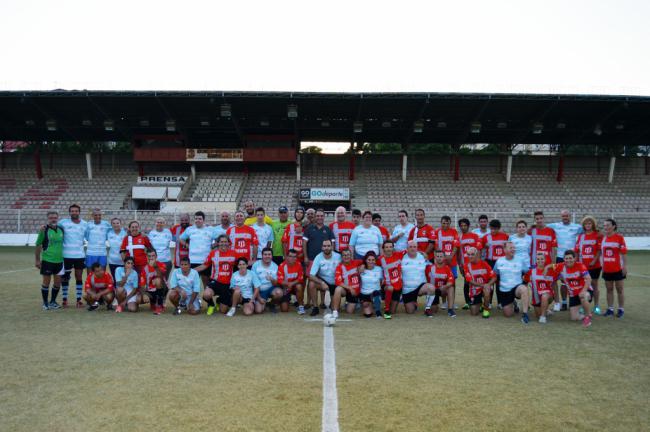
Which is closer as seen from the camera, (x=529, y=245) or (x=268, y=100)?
(x=529, y=245)

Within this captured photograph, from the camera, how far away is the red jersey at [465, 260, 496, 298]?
26.1 feet

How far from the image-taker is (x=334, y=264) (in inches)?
330

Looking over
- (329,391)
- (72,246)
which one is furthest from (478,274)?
(72,246)

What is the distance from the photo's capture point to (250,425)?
134 inches

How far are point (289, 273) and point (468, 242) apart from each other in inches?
138

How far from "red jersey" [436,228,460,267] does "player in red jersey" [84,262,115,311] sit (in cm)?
627

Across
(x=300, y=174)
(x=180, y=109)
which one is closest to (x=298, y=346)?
(x=180, y=109)

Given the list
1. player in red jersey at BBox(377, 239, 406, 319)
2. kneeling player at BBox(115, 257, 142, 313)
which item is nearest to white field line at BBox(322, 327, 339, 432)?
player in red jersey at BBox(377, 239, 406, 319)

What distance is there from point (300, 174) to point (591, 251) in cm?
2584

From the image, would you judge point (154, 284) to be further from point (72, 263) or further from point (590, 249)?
point (590, 249)

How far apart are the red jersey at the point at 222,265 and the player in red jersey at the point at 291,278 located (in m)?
0.90

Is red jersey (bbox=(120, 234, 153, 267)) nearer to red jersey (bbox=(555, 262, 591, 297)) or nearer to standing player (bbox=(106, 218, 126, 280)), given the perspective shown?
standing player (bbox=(106, 218, 126, 280))

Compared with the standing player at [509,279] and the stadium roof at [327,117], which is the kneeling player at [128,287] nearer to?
the standing player at [509,279]

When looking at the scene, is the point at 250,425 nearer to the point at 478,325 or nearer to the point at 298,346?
the point at 298,346
